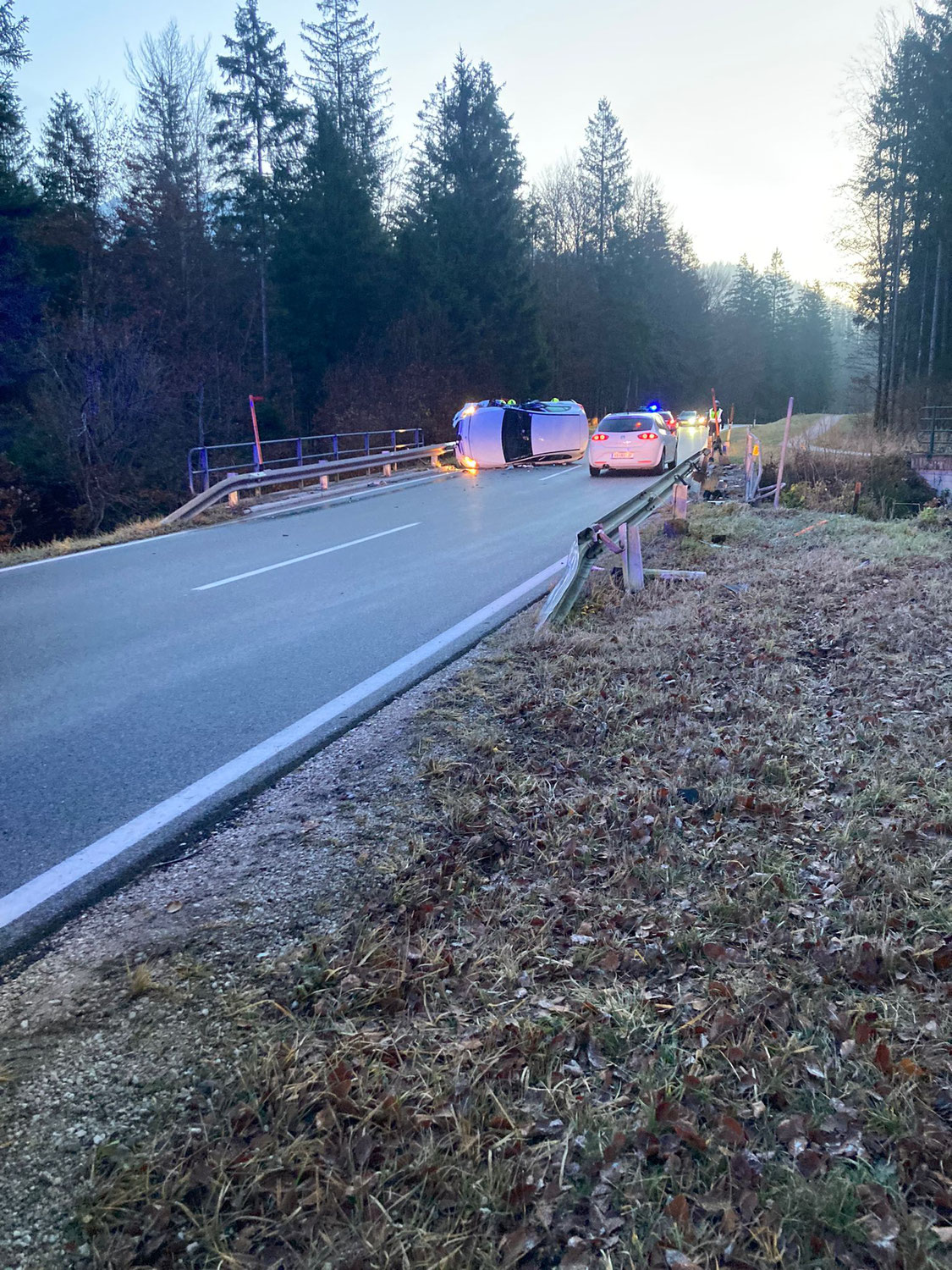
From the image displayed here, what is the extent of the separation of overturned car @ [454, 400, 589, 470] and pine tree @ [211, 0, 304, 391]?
1795 centimetres

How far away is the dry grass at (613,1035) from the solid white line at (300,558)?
217 inches

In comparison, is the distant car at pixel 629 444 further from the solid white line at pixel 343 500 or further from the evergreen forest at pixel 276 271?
the evergreen forest at pixel 276 271

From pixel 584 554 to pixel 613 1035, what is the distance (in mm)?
5852

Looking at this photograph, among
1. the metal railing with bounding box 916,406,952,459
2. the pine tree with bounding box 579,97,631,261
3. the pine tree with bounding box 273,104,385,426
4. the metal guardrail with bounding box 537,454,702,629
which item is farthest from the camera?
the pine tree with bounding box 579,97,631,261

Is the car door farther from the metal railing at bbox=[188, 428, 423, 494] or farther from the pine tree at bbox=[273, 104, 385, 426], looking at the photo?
the pine tree at bbox=[273, 104, 385, 426]

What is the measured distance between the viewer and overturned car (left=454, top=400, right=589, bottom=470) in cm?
2611

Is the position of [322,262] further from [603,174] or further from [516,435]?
[603,174]

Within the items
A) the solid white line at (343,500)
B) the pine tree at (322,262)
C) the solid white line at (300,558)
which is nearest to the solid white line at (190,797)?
the solid white line at (300,558)

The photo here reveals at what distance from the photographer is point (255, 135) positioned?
40.8 m

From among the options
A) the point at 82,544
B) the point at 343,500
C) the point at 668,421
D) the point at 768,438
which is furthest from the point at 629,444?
the point at 768,438

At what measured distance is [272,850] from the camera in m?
3.90

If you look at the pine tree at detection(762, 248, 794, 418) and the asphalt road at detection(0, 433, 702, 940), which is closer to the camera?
the asphalt road at detection(0, 433, 702, 940)

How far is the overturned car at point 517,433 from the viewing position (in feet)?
85.7

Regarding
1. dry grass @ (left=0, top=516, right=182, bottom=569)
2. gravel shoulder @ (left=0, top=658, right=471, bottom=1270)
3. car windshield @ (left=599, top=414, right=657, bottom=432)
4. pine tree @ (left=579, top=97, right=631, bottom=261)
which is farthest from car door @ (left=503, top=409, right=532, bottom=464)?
pine tree @ (left=579, top=97, right=631, bottom=261)
